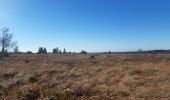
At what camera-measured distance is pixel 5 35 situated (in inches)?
2628

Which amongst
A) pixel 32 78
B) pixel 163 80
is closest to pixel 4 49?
pixel 32 78

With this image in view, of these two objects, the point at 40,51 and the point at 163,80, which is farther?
the point at 40,51

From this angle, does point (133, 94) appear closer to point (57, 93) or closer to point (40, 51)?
point (57, 93)

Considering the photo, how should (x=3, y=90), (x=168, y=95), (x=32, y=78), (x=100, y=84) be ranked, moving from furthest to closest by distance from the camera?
1. (x=32, y=78)
2. (x=100, y=84)
3. (x=3, y=90)
4. (x=168, y=95)

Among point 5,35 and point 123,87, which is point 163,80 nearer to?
point 123,87

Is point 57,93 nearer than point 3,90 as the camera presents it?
Yes

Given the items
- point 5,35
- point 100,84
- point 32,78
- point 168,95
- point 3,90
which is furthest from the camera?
point 5,35

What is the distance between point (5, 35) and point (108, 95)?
189 ft

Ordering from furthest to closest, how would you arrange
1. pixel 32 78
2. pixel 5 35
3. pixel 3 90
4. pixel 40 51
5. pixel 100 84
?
pixel 40 51 → pixel 5 35 → pixel 32 78 → pixel 100 84 → pixel 3 90

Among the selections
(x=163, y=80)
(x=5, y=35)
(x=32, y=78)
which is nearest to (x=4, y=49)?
(x=5, y=35)

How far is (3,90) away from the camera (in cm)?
1482

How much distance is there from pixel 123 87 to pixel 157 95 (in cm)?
284

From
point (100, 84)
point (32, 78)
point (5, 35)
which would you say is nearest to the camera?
point (100, 84)

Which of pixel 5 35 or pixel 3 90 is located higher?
pixel 5 35
